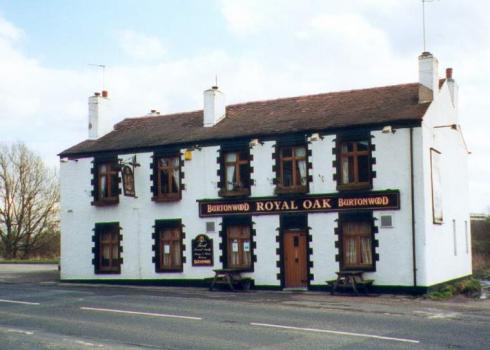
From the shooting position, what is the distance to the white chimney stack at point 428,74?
24.7m

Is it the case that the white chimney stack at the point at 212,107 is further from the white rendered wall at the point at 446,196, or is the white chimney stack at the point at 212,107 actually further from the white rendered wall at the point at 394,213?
the white rendered wall at the point at 446,196

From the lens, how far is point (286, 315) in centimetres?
1650

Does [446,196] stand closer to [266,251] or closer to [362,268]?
[362,268]

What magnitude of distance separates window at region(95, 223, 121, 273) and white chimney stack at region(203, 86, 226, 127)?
6.37 metres

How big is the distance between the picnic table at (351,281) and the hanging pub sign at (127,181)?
1011 centimetres

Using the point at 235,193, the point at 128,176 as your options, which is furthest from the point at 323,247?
the point at 128,176

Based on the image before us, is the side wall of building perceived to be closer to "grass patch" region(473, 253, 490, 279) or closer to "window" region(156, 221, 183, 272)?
"grass patch" region(473, 253, 490, 279)

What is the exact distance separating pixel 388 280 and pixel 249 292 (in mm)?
5329

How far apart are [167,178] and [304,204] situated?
668cm

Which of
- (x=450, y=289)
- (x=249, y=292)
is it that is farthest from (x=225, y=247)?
(x=450, y=289)

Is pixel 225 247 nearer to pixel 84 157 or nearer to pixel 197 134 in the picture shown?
pixel 197 134

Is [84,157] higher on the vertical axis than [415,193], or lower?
higher

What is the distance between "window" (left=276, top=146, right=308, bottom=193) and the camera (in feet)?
81.2

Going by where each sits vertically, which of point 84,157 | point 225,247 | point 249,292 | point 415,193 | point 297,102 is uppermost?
point 297,102
